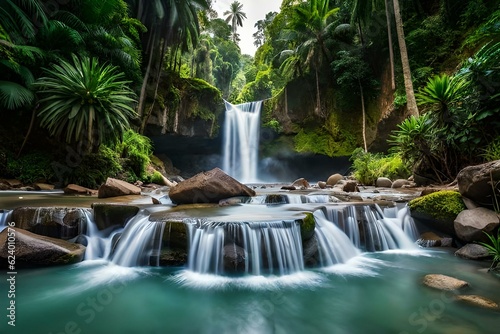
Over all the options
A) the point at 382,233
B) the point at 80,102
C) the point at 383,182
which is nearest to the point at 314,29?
the point at 383,182

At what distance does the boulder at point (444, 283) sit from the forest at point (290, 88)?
4.25 meters

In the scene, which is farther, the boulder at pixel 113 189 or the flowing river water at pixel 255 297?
the boulder at pixel 113 189

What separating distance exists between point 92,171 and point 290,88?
15.0m

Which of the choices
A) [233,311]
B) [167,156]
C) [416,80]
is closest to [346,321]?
[233,311]

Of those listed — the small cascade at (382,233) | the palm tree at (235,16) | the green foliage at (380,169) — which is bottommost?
the small cascade at (382,233)

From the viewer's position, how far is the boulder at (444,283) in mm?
3121

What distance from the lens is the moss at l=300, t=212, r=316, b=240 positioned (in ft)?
14.3

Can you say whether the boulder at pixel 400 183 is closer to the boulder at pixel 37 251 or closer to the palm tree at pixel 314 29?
the boulder at pixel 37 251

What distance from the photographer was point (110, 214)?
507 centimetres

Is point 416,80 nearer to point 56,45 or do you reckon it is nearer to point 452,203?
point 452,203

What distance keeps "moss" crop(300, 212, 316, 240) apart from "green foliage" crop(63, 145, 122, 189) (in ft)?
27.4

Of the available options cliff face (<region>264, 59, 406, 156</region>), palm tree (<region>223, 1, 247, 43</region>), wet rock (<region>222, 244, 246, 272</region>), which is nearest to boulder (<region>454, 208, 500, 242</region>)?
wet rock (<region>222, 244, 246, 272</region>)

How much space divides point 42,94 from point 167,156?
44.7ft

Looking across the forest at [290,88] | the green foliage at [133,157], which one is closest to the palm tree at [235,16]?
the forest at [290,88]
